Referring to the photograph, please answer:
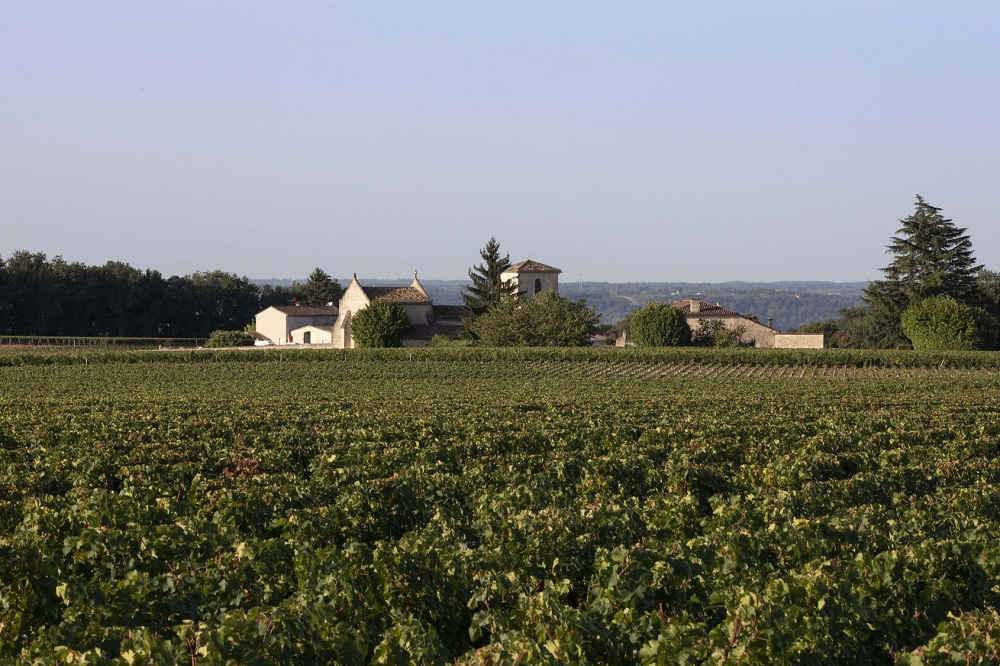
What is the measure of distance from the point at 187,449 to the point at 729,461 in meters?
8.12

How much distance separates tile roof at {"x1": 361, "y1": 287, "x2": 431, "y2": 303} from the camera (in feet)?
254

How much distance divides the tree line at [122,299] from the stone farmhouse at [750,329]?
41.1 meters

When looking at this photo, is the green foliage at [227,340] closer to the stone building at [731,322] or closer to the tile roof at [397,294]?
the tile roof at [397,294]

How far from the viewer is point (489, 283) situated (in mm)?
89188

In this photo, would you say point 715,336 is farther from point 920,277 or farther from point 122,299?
point 122,299

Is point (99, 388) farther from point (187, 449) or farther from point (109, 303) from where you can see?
point (109, 303)

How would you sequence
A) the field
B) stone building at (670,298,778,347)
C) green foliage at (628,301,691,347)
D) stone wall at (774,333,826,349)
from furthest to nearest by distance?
stone building at (670,298,778,347), stone wall at (774,333,826,349), green foliage at (628,301,691,347), the field

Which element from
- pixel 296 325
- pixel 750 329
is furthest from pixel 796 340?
pixel 296 325

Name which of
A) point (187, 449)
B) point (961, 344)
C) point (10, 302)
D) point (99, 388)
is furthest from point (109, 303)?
point (187, 449)

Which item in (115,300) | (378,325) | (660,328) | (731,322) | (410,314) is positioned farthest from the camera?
(115,300)

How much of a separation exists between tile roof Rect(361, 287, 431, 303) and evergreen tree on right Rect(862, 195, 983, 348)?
34.7 metres

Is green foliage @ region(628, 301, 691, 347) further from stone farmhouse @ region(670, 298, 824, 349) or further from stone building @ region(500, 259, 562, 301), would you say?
stone building @ region(500, 259, 562, 301)

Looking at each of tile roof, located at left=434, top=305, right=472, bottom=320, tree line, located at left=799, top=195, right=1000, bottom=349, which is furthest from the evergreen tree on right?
tile roof, located at left=434, top=305, right=472, bottom=320

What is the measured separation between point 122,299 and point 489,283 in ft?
120
